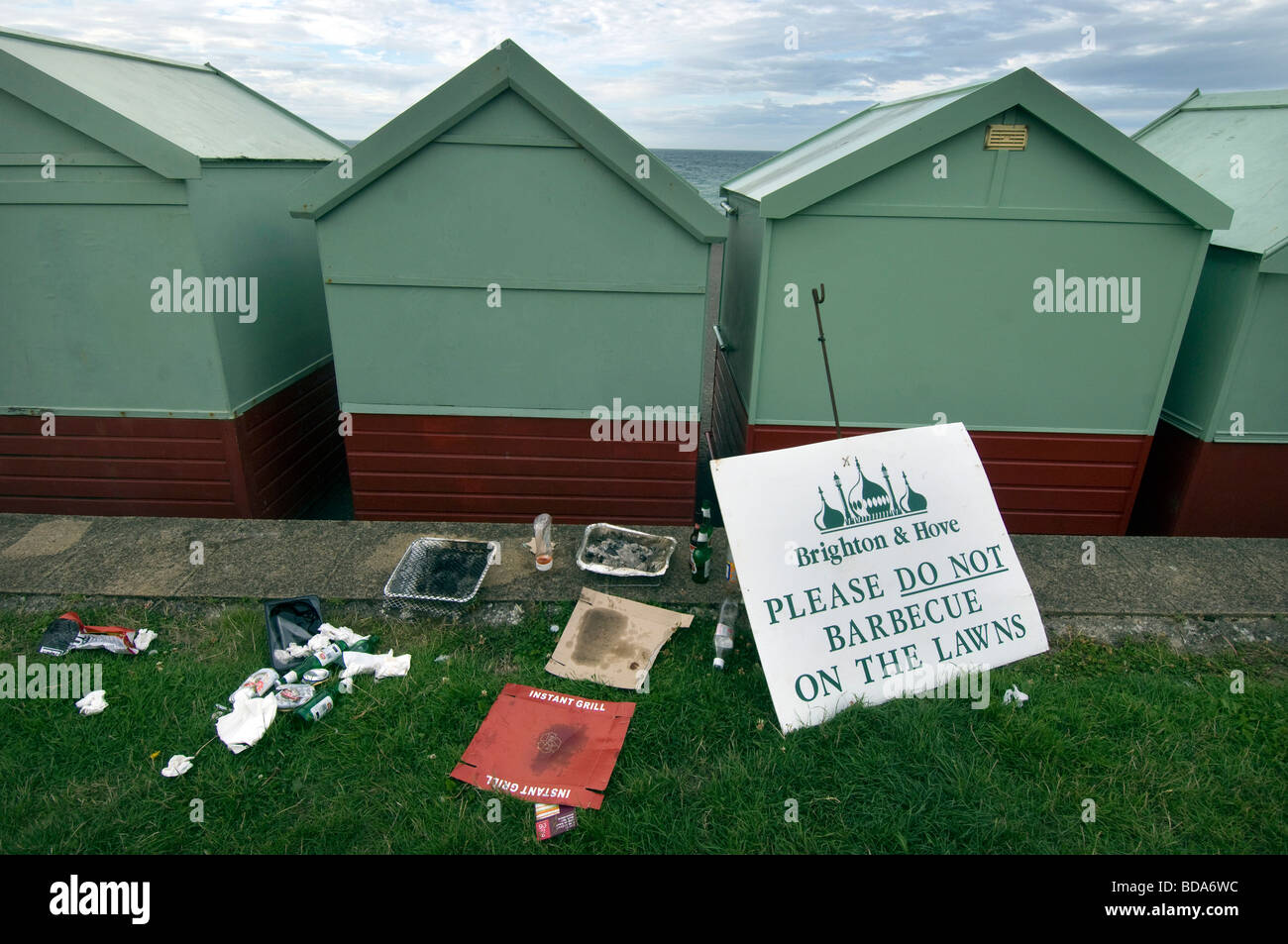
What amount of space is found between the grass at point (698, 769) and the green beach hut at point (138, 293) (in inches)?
103

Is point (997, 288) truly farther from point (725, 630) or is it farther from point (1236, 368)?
point (725, 630)

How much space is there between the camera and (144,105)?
6.30 m

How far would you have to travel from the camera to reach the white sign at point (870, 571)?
167 inches

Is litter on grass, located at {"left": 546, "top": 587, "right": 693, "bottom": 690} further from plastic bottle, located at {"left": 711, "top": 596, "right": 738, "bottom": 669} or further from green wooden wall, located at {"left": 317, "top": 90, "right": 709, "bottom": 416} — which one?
green wooden wall, located at {"left": 317, "top": 90, "right": 709, "bottom": 416}

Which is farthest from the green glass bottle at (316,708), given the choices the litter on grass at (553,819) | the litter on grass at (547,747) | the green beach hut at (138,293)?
the green beach hut at (138,293)

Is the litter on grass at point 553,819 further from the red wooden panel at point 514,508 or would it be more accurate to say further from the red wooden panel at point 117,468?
the red wooden panel at point 117,468

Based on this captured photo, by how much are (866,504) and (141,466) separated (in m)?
6.36

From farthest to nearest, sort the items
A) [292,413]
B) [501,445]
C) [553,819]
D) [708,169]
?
[708,169], [292,413], [501,445], [553,819]

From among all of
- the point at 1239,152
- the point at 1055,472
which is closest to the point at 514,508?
the point at 1055,472

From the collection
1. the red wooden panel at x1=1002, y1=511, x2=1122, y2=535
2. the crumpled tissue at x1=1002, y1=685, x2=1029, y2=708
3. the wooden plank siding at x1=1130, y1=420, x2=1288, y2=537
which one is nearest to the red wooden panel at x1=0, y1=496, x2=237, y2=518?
the crumpled tissue at x1=1002, y1=685, x2=1029, y2=708

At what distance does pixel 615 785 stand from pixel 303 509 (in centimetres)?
600

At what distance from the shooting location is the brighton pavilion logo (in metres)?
4.54

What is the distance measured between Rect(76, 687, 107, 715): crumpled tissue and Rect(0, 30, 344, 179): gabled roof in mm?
3898
